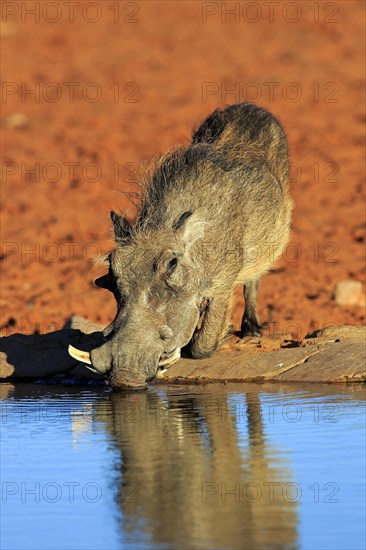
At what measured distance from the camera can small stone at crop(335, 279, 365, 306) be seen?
11164 millimetres

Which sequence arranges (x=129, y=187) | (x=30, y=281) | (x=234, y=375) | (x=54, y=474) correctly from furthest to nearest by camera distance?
(x=129, y=187) → (x=30, y=281) → (x=234, y=375) → (x=54, y=474)

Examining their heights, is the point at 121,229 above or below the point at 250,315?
above

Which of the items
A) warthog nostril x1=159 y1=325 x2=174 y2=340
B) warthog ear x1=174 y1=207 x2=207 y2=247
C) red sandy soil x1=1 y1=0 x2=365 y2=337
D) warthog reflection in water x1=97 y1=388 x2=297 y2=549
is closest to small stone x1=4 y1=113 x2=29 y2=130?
red sandy soil x1=1 y1=0 x2=365 y2=337

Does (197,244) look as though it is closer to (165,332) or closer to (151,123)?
(165,332)

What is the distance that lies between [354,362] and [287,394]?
620 mm

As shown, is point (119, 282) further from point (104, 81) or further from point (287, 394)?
point (104, 81)

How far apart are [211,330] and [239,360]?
0.26 meters

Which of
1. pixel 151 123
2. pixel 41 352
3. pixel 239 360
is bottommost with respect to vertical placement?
pixel 239 360

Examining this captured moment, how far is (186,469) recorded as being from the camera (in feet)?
16.9

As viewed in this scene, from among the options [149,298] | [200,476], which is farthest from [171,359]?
[200,476]

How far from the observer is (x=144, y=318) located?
699cm

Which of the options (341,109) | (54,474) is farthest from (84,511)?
(341,109)

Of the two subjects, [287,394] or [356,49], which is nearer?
[287,394]

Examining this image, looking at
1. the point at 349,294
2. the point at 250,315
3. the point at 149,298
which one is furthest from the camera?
the point at 349,294
